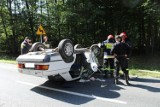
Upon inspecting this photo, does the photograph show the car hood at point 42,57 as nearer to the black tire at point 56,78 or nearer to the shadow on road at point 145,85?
the black tire at point 56,78

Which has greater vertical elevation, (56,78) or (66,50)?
(66,50)

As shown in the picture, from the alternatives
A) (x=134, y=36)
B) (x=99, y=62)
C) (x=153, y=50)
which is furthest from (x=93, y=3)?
(x=99, y=62)

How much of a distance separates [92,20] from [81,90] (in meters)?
14.2

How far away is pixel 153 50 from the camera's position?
78.7 ft

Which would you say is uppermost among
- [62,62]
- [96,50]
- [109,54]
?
[96,50]

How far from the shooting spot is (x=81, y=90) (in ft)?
24.4

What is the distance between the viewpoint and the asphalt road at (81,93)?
6039 millimetres

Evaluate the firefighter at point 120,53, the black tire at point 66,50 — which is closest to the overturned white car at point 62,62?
the black tire at point 66,50

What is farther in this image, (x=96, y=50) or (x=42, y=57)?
(x=96, y=50)

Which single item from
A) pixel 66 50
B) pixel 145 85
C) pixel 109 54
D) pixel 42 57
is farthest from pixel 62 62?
pixel 145 85

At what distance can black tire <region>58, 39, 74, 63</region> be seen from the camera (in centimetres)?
742

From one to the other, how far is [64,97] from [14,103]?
1370 millimetres

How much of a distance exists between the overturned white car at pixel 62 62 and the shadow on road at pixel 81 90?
294 mm

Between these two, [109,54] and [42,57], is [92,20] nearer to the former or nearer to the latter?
[109,54]
